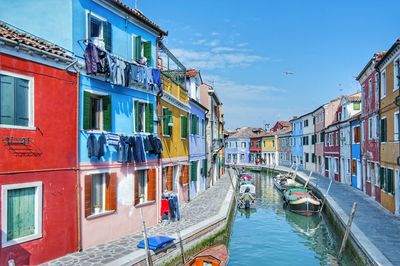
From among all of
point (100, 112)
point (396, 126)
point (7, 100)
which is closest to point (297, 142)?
point (396, 126)

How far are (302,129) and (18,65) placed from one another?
2204 inches

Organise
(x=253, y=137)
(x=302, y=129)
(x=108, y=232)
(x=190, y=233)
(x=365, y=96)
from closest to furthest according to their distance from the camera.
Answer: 1. (x=108, y=232)
2. (x=190, y=233)
3. (x=365, y=96)
4. (x=302, y=129)
5. (x=253, y=137)

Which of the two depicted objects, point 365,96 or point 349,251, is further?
point 365,96

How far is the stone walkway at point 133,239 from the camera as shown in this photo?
1238 cm

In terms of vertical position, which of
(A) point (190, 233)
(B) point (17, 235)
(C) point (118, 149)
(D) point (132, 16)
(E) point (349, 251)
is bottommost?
(E) point (349, 251)

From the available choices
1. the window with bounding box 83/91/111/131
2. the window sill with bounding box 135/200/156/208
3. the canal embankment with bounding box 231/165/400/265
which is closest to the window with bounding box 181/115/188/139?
the window sill with bounding box 135/200/156/208

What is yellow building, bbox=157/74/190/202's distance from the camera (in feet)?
67.5

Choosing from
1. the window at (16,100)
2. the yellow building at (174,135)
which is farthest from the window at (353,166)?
the window at (16,100)

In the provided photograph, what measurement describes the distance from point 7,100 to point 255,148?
7977cm

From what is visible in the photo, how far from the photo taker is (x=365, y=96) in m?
29.6

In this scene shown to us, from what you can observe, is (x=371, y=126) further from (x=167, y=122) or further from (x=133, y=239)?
(x=133, y=239)

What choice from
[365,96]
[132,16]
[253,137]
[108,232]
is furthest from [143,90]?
[253,137]

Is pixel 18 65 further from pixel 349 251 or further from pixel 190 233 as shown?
pixel 349 251

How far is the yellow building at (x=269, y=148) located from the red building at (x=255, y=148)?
190 cm
